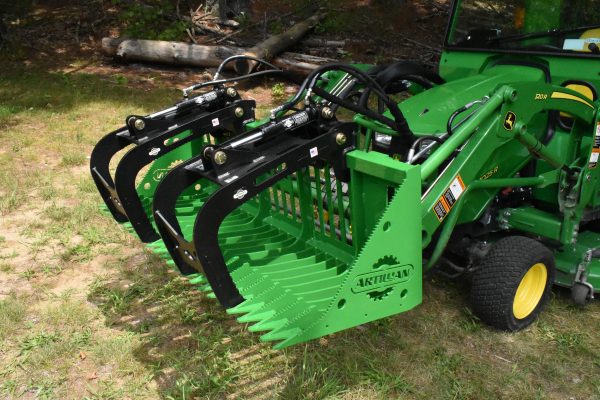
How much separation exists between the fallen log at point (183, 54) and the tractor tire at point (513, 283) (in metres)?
6.32

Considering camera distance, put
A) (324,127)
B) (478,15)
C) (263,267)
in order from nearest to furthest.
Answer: (324,127) → (263,267) → (478,15)

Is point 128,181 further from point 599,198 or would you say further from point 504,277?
point 599,198

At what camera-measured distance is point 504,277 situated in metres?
3.02

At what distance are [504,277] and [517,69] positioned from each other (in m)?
1.42

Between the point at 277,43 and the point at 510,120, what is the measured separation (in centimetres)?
703

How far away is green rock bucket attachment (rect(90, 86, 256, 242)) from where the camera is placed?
2.96m

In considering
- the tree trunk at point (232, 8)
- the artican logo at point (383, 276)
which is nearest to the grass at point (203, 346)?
the artican logo at point (383, 276)

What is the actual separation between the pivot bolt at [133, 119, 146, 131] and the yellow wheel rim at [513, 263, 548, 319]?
2.21 m

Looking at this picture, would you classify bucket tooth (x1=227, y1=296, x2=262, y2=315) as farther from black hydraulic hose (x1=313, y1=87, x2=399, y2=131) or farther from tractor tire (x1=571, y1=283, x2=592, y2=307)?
tractor tire (x1=571, y1=283, x2=592, y2=307)

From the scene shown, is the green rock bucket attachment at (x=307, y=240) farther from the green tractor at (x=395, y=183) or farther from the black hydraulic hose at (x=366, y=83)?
the black hydraulic hose at (x=366, y=83)

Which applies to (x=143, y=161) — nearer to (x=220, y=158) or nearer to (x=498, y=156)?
(x=220, y=158)

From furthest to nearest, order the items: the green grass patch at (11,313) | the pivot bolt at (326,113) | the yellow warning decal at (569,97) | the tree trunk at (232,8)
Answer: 1. the tree trunk at (232,8)
2. the green grass patch at (11,313)
3. the yellow warning decal at (569,97)
4. the pivot bolt at (326,113)

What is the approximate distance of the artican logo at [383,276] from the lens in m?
2.38

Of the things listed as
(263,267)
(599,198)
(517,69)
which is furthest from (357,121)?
(599,198)
